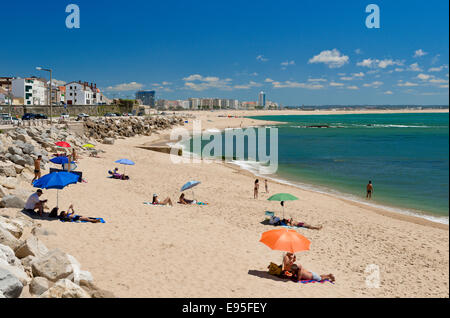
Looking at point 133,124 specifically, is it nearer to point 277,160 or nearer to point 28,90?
point 277,160

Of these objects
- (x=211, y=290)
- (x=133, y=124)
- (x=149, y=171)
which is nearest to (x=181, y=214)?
(x=211, y=290)

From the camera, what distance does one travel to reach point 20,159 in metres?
16.7

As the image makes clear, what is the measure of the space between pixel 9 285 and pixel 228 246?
19.9 feet

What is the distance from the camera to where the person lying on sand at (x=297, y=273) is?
8.34 meters

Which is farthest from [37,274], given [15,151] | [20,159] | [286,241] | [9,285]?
[15,151]

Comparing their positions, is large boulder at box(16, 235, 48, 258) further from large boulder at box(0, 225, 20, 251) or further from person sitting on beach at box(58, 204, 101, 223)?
person sitting on beach at box(58, 204, 101, 223)

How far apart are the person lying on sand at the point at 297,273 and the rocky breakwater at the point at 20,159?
28.2 feet

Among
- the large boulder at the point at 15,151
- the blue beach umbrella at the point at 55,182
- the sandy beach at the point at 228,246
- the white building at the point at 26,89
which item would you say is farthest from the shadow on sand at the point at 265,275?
the white building at the point at 26,89

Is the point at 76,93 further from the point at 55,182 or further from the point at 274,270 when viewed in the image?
the point at 274,270

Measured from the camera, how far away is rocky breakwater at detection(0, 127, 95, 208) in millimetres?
11514

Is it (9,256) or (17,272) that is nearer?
(17,272)

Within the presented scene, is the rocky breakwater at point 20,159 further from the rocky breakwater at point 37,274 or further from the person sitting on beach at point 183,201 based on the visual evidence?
the person sitting on beach at point 183,201

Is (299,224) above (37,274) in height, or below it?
below

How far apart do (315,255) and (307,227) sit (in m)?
2.73
